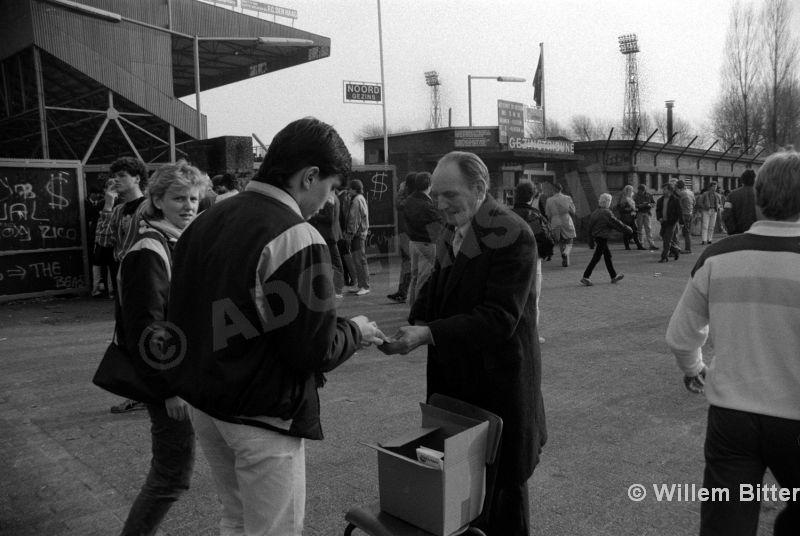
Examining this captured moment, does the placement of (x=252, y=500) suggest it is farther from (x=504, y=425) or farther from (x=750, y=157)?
(x=750, y=157)

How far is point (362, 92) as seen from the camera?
20703mm

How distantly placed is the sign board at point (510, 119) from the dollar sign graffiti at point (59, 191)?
1410 centimetres

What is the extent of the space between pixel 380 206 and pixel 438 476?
12759 millimetres

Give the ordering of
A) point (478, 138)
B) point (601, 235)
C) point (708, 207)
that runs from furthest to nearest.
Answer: point (478, 138), point (708, 207), point (601, 235)

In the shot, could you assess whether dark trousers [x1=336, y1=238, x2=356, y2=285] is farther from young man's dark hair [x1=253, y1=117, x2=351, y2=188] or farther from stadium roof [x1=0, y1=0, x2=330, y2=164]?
stadium roof [x1=0, y1=0, x2=330, y2=164]

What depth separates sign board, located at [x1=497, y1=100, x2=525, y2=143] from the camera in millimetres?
21672

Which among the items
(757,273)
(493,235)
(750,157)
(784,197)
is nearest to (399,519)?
(493,235)

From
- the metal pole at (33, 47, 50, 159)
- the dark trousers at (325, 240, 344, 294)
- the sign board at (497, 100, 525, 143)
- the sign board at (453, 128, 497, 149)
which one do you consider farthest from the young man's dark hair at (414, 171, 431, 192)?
the metal pole at (33, 47, 50, 159)

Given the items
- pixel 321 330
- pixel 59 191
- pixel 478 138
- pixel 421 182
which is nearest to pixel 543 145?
pixel 478 138

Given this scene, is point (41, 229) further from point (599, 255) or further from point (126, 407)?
point (599, 255)

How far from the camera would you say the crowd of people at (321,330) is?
1946mm

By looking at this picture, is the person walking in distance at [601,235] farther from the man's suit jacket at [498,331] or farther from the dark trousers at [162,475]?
the dark trousers at [162,475]

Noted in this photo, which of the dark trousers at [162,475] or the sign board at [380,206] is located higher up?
the sign board at [380,206]

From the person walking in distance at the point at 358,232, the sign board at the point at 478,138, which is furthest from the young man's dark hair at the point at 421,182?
the sign board at the point at 478,138
